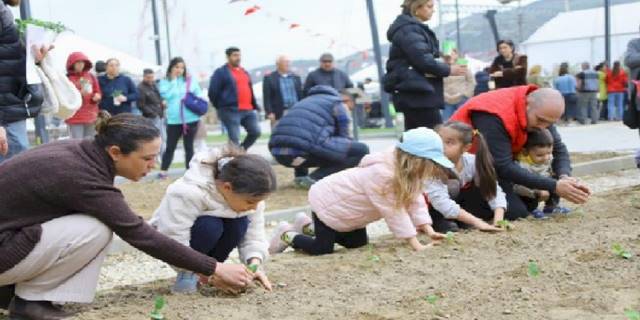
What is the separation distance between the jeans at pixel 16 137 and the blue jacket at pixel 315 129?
3.41m

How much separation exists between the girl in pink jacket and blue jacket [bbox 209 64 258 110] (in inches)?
208

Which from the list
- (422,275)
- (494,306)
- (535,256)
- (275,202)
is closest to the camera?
(494,306)

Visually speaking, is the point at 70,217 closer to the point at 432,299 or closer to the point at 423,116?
the point at 432,299

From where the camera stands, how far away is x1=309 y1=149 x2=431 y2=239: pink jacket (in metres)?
4.75

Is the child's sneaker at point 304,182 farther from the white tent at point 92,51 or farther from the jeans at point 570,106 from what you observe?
the jeans at point 570,106

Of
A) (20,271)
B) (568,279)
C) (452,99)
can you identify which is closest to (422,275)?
(568,279)

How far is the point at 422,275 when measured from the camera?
426 centimetres

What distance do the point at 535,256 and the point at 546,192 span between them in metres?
1.56

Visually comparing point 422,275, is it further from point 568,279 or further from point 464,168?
point 464,168

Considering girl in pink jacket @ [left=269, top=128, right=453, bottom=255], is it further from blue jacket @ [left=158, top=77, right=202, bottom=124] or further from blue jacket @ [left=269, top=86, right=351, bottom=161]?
blue jacket @ [left=158, top=77, right=202, bottom=124]

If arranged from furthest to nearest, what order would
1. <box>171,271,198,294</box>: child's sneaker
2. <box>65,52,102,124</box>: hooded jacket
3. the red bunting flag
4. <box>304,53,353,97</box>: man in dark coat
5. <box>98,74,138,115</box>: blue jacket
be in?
the red bunting flag < <box>98,74,138,115</box>: blue jacket < <box>304,53,353,97</box>: man in dark coat < <box>65,52,102,124</box>: hooded jacket < <box>171,271,198,294</box>: child's sneaker

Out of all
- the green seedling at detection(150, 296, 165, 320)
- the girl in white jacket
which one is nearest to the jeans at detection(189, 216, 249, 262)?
the girl in white jacket

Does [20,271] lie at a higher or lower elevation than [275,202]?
higher

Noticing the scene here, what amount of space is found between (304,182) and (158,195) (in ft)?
4.81
